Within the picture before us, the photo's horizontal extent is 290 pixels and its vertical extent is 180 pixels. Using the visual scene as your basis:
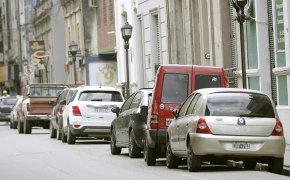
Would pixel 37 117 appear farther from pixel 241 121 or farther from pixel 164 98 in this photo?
pixel 241 121

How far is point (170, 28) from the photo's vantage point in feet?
127

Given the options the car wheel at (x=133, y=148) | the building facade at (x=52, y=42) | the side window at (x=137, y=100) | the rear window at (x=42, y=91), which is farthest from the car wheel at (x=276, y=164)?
the building facade at (x=52, y=42)

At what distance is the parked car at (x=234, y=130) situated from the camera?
17.5 metres

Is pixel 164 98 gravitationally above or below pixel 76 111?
above

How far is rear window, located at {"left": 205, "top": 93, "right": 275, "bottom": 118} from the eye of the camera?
58.3 feet

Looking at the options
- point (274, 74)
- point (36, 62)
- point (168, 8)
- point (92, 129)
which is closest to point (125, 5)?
point (168, 8)

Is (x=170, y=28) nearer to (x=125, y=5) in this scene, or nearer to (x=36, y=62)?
(x=125, y=5)

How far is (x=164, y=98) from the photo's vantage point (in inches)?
825

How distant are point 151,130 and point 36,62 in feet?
172

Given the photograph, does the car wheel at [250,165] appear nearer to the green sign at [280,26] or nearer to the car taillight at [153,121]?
the car taillight at [153,121]

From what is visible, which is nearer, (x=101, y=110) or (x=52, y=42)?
Result: (x=101, y=110)

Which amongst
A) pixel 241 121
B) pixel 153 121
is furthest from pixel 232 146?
pixel 153 121

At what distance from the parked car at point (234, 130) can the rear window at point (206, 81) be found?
10.4 feet

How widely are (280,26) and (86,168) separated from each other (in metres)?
8.48
